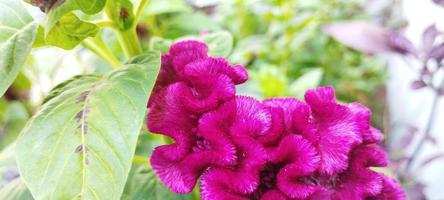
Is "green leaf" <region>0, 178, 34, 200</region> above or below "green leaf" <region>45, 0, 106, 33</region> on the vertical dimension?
below

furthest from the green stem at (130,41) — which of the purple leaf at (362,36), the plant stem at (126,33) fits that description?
the purple leaf at (362,36)

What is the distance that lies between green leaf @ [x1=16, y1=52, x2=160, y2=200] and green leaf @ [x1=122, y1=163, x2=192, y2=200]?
6.9 inches

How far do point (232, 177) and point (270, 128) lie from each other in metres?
0.07

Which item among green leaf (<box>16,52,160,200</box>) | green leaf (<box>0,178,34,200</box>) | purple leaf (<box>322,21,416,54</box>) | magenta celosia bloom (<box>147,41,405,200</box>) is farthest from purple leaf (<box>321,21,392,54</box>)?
green leaf (<box>0,178,34,200</box>)

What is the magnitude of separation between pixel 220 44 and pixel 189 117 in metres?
0.27

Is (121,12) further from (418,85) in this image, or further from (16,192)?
(418,85)

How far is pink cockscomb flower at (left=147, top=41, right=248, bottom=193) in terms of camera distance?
0.58 meters

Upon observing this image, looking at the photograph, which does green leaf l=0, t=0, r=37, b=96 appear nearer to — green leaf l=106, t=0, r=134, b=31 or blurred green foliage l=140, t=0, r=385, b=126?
green leaf l=106, t=0, r=134, b=31

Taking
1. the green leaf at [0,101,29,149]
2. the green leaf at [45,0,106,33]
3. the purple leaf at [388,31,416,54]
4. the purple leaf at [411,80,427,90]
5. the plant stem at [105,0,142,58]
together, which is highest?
the green leaf at [45,0,106,33]

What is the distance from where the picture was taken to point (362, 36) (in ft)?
3.65

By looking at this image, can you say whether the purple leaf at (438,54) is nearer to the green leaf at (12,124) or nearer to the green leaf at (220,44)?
the green leaf at (220,44)


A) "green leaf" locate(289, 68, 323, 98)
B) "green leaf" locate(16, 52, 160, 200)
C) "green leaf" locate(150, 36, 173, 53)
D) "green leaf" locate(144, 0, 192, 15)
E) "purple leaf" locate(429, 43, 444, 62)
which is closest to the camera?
"green leaf" locate(16, 52, 160, 200)

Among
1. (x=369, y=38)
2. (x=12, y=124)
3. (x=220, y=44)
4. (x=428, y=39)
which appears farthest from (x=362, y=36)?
(x=12, y=124)

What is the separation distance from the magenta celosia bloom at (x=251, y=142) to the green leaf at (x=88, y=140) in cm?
5
